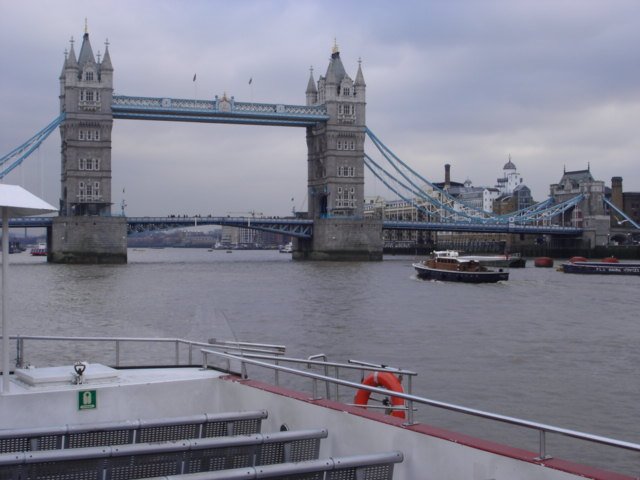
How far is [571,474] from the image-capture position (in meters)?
4.18

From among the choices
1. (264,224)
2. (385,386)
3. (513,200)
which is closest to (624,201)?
(513,200)

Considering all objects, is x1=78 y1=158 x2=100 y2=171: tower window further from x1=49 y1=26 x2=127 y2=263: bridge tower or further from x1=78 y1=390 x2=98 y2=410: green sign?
x1=78 y1=390 x2=98 y2=410: green sign

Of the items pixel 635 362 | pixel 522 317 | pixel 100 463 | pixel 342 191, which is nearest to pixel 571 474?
pixel 100 463

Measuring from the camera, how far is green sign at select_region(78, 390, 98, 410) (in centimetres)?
648

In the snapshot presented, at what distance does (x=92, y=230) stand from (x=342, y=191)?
73.1 ft

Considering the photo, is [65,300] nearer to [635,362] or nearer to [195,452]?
[635,362]

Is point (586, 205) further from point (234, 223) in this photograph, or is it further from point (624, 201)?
point (234, 223)

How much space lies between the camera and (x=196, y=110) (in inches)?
2635

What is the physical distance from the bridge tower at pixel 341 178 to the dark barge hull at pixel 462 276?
25.3 m

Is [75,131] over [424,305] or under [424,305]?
over

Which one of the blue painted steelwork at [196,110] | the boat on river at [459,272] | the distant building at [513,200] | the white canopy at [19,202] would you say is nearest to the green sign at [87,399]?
the white canopy at [19,202]

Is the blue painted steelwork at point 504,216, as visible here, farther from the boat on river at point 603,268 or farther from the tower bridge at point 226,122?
the boat on river at point 603,268

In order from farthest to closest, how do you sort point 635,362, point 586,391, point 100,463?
point 635,362 < point 586,391 < point 100,463

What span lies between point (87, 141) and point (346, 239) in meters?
22.6
